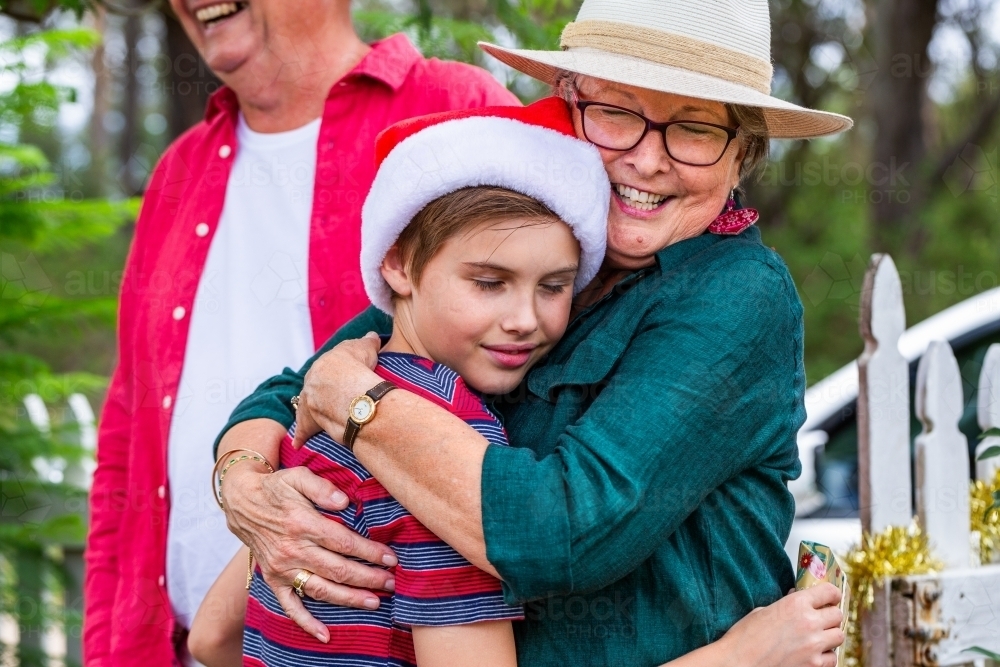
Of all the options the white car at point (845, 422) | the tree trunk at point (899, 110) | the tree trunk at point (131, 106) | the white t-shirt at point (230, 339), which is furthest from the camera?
the tree trunk at point (131, 106)

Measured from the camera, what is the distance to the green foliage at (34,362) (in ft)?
12.1

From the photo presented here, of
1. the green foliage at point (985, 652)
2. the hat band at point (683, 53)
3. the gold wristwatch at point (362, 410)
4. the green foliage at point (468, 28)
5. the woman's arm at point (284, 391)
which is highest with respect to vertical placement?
the green foliage at point (468, 28)

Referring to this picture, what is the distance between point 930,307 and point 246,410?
8.51m

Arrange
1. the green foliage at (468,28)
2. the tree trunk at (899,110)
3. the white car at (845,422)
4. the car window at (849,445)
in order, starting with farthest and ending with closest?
the tree trunk at (899,110), the car window at (849,445), the white car at (845,422), the green foliage at (468,28)

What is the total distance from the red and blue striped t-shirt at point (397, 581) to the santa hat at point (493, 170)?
25 cm

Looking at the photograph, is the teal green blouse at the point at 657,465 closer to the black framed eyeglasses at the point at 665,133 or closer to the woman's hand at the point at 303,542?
the black framed eyeglasses at the point at 665,133

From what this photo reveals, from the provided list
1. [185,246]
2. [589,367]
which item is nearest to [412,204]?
[589,367]

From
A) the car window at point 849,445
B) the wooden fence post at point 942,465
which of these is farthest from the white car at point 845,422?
the wooden fence post at point 942,465

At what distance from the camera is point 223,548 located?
2541mm

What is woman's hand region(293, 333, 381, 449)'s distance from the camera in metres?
1.72

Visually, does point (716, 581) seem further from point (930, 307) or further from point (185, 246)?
point (930, 307)

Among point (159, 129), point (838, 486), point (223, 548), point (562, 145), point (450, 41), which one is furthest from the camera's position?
point (159, 129)

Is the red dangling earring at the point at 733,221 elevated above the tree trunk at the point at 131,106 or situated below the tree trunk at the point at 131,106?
below

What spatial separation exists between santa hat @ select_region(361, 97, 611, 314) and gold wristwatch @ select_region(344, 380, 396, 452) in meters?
0.28
